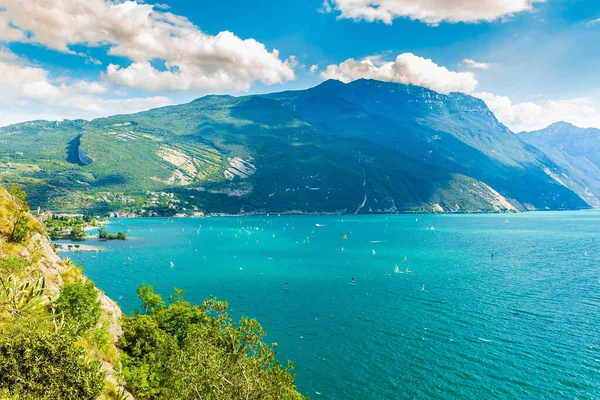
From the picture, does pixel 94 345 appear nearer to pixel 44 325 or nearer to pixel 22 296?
pixel 22 296

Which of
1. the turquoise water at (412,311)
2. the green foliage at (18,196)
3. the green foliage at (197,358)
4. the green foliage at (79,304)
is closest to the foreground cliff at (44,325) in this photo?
the green foliage at (79,304)

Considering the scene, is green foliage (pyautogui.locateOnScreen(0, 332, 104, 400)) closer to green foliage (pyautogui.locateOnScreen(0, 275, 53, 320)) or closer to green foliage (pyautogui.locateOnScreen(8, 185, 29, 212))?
green foliage (pyautogui.locateOnScreen(0, 275, 53, 320))

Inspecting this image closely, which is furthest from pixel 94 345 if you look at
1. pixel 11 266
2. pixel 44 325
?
pixel 11 266

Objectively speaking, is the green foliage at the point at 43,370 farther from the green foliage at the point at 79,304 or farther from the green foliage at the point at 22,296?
the green foliage at the point at 79,304

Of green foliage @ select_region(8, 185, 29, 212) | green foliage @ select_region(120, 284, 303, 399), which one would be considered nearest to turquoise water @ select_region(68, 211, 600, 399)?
green foliage @ select_region(120, 284, 303, 399)

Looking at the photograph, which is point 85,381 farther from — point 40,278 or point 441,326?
point 441,326

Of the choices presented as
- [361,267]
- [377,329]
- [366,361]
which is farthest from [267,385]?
[361,267]
